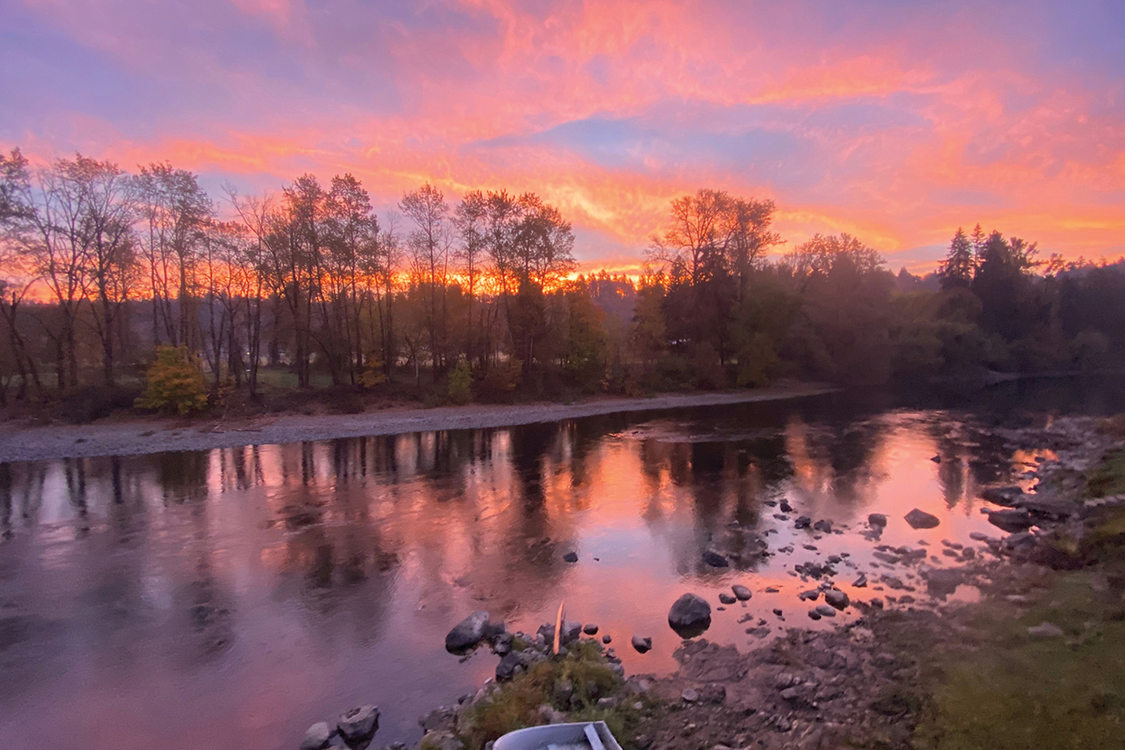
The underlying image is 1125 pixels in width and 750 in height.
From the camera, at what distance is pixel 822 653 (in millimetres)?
7387

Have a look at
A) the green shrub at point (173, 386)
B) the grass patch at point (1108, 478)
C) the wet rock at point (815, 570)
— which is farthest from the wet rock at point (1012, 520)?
the green shrub at point (173, 386)

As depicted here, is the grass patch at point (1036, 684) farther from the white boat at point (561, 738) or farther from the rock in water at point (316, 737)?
the rock in water at point (316, 737)

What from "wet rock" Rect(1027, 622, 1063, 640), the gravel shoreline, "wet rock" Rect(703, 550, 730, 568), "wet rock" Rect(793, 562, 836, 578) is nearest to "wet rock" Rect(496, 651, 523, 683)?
"wet rock" Rect(703, 550, 730, 568)

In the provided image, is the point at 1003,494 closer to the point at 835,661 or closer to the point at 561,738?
the point at 835,661

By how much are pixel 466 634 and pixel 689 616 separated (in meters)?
3.39

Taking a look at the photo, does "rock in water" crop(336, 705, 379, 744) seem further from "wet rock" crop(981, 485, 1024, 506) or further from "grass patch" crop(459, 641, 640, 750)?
"wet rock" crop(981, 485, 1024, 506)

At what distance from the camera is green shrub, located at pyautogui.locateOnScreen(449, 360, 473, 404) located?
3581 centimetres

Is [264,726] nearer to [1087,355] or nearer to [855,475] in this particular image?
[855,475]

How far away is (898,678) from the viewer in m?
6.60

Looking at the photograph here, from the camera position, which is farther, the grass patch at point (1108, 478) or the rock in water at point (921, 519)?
the rock in water at point (921, 519)

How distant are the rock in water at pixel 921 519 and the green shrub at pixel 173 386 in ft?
101

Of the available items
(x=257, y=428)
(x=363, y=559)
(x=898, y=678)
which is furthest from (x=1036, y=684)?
(x=257, y=428)

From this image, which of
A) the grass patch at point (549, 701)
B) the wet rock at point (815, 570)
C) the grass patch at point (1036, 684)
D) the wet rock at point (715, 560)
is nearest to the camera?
the grass patch at point (1036, 684)

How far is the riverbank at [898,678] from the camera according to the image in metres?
5.41
